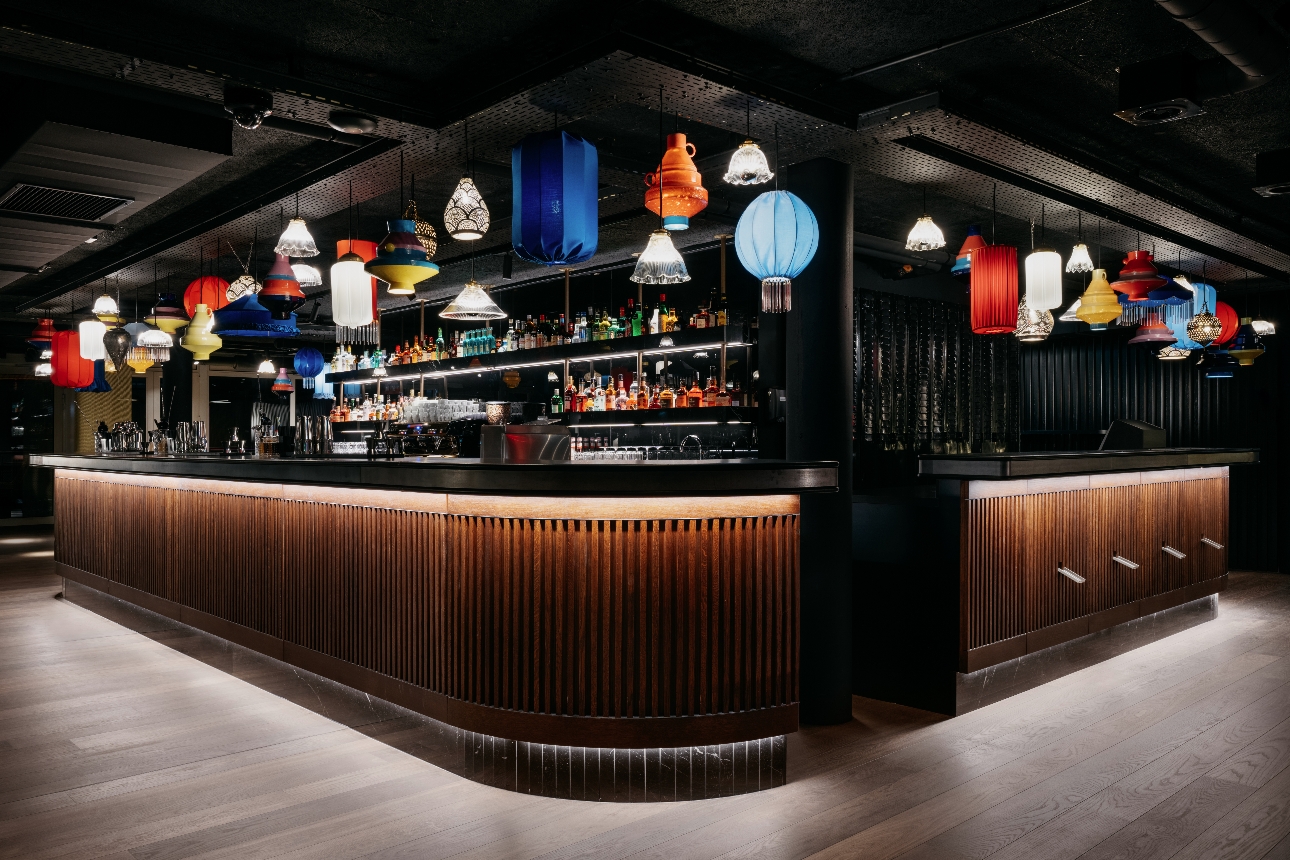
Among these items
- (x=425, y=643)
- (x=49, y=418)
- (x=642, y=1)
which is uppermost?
(x=642, y=1)

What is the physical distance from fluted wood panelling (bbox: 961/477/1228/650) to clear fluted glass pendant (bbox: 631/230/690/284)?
6.50 feet

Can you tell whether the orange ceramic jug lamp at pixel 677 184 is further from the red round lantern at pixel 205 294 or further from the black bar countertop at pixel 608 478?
the red round lantern at pixel 205 294

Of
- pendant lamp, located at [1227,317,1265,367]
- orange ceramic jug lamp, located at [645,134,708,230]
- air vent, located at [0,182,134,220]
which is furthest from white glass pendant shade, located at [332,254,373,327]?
pendant lamp, located at [1227,317,1265,367]

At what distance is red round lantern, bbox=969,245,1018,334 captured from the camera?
5141 mm

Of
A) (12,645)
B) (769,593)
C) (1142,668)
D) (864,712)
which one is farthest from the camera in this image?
(12,645)

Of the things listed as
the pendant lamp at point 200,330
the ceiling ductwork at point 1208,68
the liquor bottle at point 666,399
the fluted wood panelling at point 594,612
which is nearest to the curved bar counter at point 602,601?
the fluted wood panelling at point 594,612

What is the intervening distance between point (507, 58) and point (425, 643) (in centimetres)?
296

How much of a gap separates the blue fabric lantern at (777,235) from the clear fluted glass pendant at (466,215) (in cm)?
142

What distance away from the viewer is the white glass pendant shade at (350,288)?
5141mm

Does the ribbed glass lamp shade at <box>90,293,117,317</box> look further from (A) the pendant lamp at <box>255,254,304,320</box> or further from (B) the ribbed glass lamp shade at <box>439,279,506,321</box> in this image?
(B) the ribbed glass lamp shade at <box>439,279,506,321</box>

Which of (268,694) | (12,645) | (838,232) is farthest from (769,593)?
(12,645)

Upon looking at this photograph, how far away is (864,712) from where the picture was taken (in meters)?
4.32

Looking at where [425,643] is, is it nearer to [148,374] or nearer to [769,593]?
[769,593]

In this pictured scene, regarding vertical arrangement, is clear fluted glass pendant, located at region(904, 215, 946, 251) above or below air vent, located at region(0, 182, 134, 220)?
below
